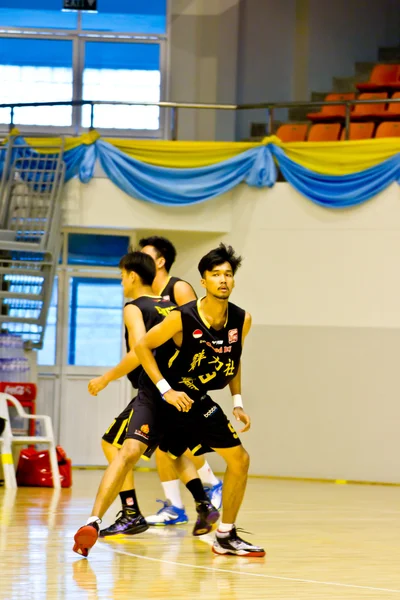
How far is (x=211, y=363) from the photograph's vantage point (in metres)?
5.30

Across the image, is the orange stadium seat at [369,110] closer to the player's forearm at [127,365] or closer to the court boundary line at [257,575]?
the player's forearm at [127,365]

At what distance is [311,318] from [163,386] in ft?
20.9

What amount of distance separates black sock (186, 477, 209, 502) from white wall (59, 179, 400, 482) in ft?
17.1

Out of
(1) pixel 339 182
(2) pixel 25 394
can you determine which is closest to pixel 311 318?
(1) pixel 339 182

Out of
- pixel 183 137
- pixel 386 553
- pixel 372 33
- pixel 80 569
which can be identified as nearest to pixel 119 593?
pixel 80 569

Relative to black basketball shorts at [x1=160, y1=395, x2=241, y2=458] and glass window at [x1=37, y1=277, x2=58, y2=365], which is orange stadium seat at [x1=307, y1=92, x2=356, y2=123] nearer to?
glass window at [x1=37, y1=277, x2=58, y2=365]

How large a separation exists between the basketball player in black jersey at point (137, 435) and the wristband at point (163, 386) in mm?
271

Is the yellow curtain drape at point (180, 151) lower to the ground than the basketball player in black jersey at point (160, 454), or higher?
higher

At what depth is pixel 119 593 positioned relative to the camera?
4242 millimetres

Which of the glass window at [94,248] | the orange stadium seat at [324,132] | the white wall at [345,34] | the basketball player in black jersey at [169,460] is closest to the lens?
the basketball player in black jersey at [169,460]

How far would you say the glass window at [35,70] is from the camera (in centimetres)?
1370

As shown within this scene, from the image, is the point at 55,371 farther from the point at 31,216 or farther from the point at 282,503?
the point at 282,503

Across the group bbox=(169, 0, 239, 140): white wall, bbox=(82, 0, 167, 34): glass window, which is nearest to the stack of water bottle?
bbox=(169, 0, 239, 140): white wall

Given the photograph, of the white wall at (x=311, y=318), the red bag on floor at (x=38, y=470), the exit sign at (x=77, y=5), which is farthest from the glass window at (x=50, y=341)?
the exit sign at (x=77, y=5)
